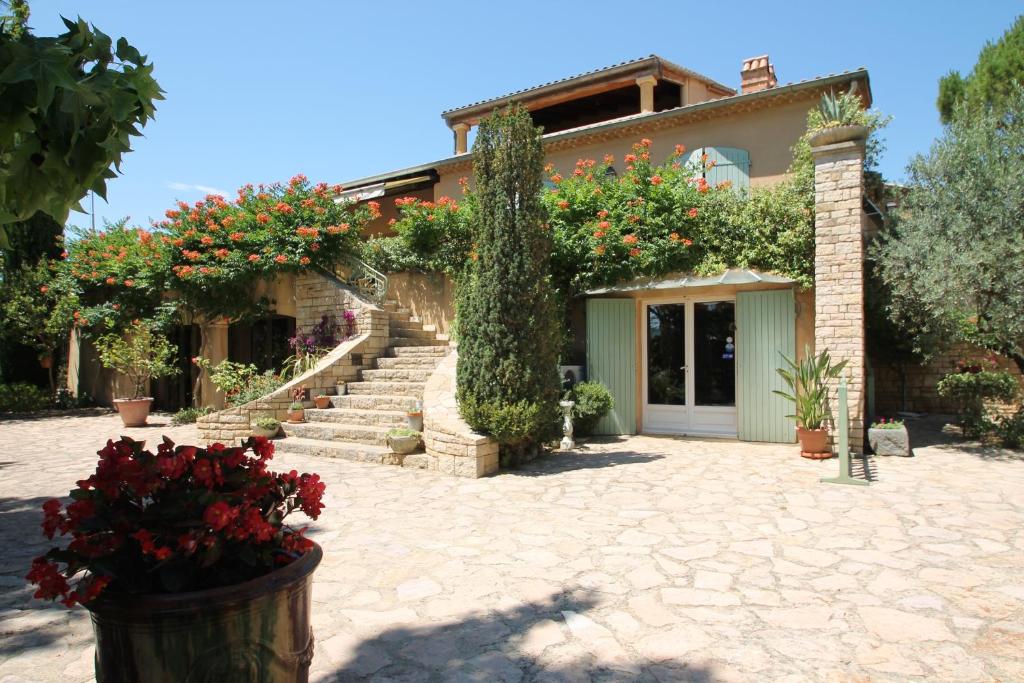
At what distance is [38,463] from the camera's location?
815 centimetres

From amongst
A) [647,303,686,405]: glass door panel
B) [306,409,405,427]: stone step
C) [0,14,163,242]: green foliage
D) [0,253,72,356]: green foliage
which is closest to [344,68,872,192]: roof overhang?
[647,303,686,405]: glass door panel

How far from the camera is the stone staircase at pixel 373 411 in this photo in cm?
857

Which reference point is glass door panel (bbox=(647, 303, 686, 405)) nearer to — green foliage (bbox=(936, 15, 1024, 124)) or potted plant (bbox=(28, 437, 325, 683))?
potted plant (bbox=(28, 437, 325, 683))

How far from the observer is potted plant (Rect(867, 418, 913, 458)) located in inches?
322

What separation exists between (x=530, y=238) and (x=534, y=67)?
31.7 feet

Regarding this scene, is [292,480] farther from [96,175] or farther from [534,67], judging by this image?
[534,67]

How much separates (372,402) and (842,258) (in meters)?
7.28

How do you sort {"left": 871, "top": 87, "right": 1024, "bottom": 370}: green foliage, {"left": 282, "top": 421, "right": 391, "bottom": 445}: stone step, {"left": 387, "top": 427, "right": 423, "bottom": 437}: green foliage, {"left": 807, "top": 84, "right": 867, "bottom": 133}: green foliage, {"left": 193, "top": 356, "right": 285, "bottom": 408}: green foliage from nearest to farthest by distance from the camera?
{"left": 871, "top": 87, "right": 1024, "bottom": 370}: green foliage
{"left": 387, "top": 427, "right": 423, "bottom": 437}: green foliage
{"left": 807, "top": 84, "right": 867, "bottom": 133}: green foliage
{"left": 282, "top": 421, "right": 391, "bottom": 445}: stone step
{"left": 193, "top": 356, "right": 285, "bottom": 408}: green foliage

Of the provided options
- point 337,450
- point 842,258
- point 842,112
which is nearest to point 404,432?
point 337,450

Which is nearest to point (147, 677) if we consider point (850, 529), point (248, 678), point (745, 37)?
point (248, 678)

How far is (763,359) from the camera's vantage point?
927 cm

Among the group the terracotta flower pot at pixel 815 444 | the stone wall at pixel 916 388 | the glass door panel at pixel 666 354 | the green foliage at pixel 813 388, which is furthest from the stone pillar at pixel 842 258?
the stone wall at pixel 916 388

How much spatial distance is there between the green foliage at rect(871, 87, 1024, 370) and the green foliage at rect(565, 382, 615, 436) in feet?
14.4

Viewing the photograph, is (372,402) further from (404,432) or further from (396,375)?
(404,432)
